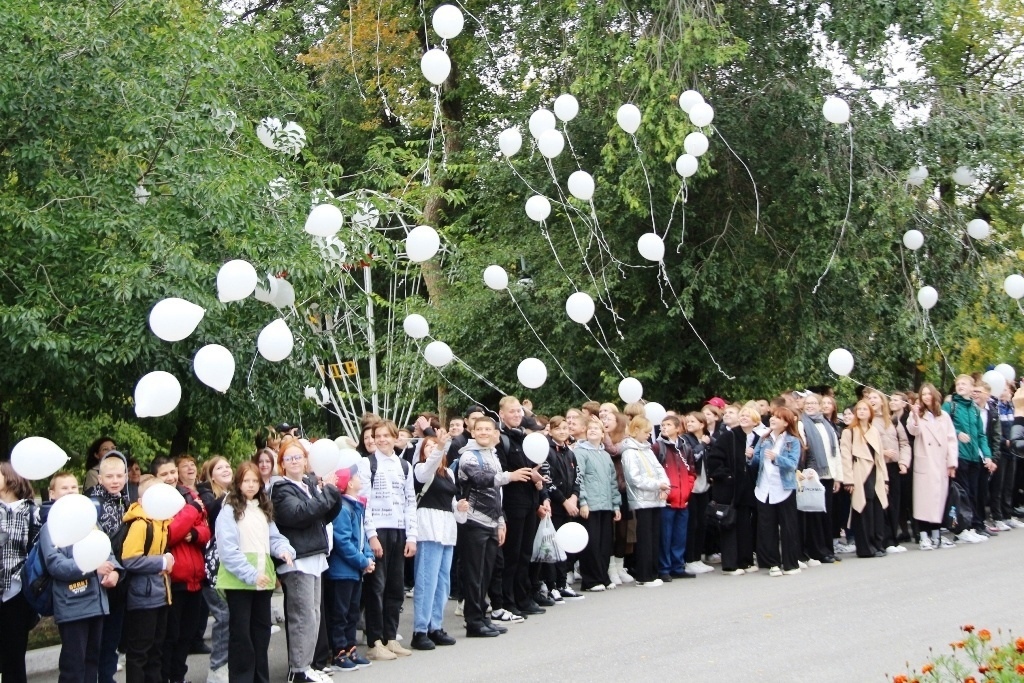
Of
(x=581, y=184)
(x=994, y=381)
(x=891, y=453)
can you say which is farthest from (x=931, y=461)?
(x=581, y=184)

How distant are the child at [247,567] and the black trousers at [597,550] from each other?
4491 millimetres

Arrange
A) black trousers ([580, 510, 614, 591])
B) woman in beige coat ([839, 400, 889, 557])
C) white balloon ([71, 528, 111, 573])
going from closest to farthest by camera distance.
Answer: white balloon ([71, 528, 111, 573]) → black trousers ([580, 510, 614, 591]) → woman in beige coat ([839, 400, 889, 557])

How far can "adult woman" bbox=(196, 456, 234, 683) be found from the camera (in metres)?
8.19

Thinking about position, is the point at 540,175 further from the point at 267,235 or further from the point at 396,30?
the point at 267,235

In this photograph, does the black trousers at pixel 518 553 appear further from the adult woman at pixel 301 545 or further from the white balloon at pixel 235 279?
the white balloon at pixel 235 279

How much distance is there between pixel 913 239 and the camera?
16.4 metres

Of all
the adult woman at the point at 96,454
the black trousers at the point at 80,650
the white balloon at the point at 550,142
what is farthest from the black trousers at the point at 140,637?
the white balloon at the point at 550,142

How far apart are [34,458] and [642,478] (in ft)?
20.5

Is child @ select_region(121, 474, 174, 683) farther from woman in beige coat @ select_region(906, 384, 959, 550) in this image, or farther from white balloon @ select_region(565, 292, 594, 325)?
woman in beige coat @ select_region(906, 384, 959, 550)

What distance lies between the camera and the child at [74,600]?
292 inches

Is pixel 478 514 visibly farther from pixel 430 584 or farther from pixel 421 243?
pixel 421 243

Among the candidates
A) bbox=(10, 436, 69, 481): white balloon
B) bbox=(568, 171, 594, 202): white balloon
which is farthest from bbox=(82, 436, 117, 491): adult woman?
bbox=(568, 171, 594, 202): white balloon

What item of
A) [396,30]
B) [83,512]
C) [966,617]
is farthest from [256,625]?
[396,30]

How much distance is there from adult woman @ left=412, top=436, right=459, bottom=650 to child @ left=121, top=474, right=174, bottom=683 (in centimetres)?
221
